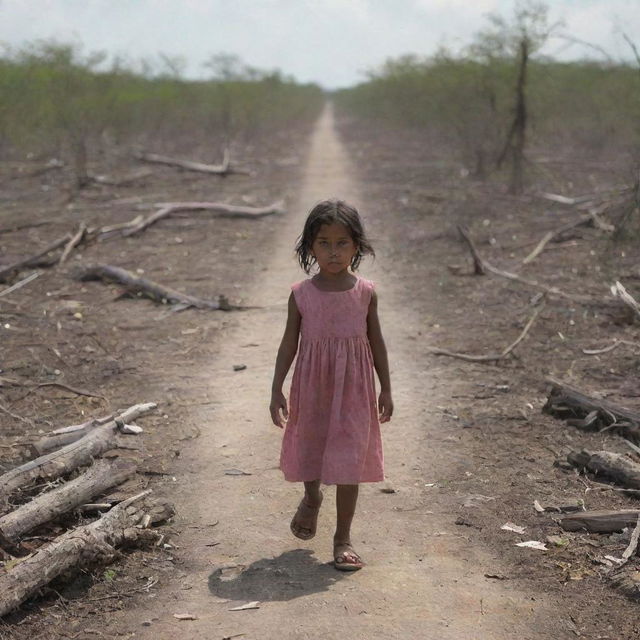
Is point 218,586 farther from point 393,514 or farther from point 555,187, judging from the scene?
point 555,187

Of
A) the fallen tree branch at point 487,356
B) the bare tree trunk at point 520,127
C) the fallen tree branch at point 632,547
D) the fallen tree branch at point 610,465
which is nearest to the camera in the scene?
the fallen tree branch at point 632,547

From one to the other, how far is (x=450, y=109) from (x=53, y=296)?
12.3 meters

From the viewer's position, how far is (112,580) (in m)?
3.64

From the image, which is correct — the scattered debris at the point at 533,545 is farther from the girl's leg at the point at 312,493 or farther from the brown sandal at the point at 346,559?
the girl's leg at the point at 312,493

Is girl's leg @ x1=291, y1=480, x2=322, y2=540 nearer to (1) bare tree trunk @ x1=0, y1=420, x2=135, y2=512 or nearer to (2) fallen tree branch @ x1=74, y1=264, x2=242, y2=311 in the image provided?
(1) bare tree trunk @ x1=0, y1=420, x2=135, y2=512

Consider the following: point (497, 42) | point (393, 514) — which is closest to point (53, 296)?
point (393, 514)

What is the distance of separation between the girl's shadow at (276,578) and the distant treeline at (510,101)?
860 cm

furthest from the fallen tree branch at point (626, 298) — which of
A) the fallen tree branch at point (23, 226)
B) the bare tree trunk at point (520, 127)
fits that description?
the bare tree trunk at point (520, 127)

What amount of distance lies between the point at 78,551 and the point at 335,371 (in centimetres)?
125

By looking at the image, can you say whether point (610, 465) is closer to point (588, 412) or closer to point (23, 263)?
point (588, 412)

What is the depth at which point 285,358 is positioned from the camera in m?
3.68

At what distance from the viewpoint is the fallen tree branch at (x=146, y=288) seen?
838 centimetres

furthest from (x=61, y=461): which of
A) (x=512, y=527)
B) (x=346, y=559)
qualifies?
(x=512, y=527)

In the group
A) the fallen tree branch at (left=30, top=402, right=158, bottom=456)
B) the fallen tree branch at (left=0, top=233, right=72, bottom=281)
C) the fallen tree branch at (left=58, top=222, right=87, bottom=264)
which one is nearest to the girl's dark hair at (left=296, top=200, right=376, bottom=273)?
the fallen tree branch at (left=30, top=402, right=158, bottom=456)
